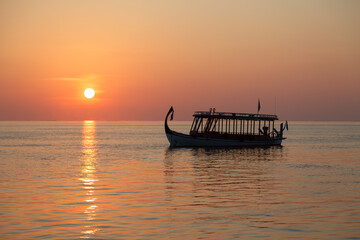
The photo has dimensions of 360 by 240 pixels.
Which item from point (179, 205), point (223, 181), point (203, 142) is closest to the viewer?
point (179, 205)

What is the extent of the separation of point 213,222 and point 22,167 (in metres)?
27.2

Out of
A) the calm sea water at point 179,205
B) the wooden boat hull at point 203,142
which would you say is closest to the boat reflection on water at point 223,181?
the calm sea water at point 179,205

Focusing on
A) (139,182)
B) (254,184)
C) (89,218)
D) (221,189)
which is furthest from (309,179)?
(89,218)

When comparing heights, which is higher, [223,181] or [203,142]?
[203,142]

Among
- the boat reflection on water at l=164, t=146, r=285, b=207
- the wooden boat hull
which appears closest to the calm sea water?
the boat reflection on water at l=164, t=146, r=285, b=207

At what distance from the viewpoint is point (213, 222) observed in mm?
17734

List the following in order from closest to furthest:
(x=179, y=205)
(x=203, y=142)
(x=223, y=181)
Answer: (x=179, y=205) → (x=223, y=181) → (x=203, y=142)

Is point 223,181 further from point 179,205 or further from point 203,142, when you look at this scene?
point 203,142

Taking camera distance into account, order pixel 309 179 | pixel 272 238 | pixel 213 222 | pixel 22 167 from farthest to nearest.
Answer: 1. pixel 22 167
2. pixel 309 179
3. pixel 213 222
4. pixel 272 238

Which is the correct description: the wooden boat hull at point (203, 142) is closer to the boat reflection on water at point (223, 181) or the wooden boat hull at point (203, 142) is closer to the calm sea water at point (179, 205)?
the boat reflection on water at point (223, 181)

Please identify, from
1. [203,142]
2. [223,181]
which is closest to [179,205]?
[223,181]

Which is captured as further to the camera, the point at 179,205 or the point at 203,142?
the point at 203,142

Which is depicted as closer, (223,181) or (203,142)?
(223,181)

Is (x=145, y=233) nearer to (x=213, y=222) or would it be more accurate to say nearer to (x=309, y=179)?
(x=213, y=222)
